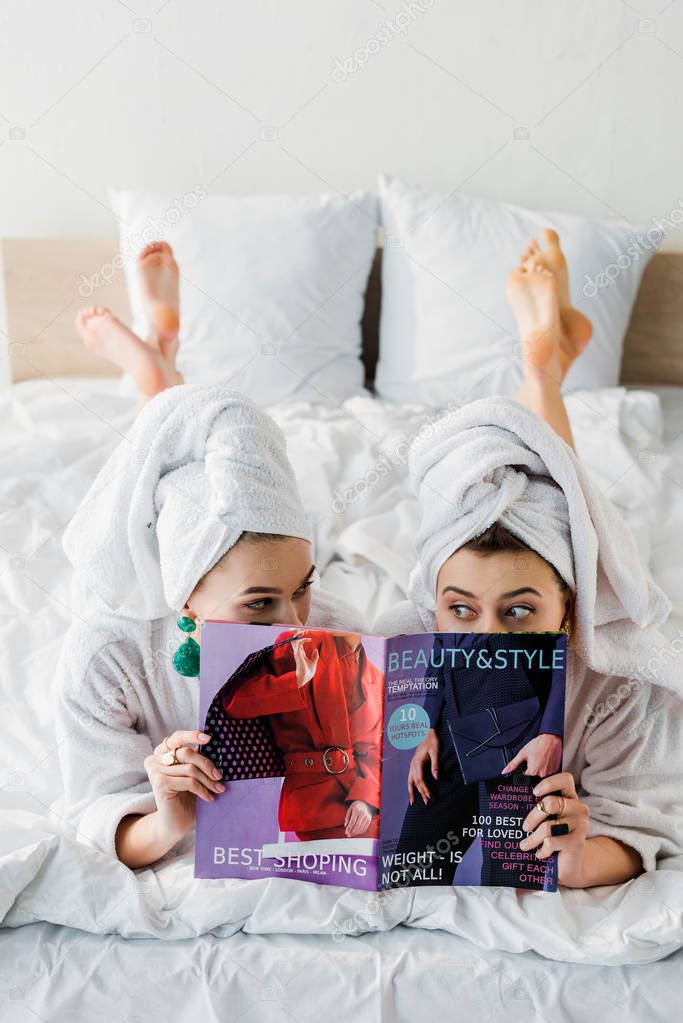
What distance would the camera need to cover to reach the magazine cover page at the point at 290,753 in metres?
0.94

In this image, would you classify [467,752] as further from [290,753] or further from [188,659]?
[188,659]

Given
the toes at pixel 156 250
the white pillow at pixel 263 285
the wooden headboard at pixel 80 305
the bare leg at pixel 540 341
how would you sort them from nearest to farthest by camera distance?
1. the bare leg at pixel 540 341
2. the toes at pixel 156 250
3. the white pillow at pixel 263 285
4. the wooden headboard at pixel 80 305

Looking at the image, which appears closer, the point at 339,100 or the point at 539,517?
the point at 539,517

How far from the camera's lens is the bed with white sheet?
912 millimetres

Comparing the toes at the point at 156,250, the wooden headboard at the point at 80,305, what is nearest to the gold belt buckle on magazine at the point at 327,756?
the toes at the point at 156,250

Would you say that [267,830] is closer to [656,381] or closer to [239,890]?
[239,890]

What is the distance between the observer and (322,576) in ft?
5.03

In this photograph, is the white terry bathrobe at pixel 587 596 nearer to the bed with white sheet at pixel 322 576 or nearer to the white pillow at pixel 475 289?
the bed with white sheet at pixel 322 576

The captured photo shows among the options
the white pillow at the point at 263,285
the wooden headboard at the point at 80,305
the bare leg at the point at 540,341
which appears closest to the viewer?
the bare leg at the point at 540,341

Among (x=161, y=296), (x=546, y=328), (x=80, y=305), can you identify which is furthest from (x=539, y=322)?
(x=80, y=305)

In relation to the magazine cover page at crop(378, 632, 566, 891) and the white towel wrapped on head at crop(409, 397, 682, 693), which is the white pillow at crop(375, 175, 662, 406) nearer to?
the white towel wrapped on head at crop(409, 397, 682, 693)

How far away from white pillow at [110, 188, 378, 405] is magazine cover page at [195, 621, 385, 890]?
124cm

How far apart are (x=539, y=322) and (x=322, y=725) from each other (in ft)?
3.03

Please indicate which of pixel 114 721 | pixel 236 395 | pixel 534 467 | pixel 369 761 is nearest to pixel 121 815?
pixel 114 721
